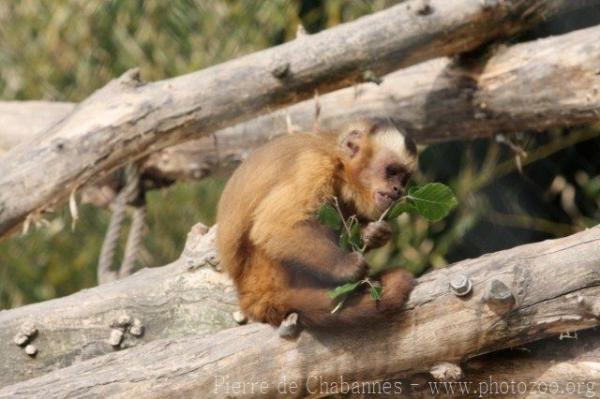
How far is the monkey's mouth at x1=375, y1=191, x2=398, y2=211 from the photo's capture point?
3822 mm

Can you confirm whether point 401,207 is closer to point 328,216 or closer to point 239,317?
point 328,216

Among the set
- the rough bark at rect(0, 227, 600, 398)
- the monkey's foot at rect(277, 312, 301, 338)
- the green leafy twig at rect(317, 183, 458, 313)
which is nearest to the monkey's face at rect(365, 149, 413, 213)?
Result: the green leafy twig at rect(317, 183, 458, 313)

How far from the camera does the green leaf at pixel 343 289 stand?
10.4 ft

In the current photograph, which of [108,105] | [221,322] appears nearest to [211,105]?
[108,105]

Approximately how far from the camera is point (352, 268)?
335 centimetres

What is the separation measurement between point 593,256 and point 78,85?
5.49 m

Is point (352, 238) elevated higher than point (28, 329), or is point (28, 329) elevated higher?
point (352, 238)

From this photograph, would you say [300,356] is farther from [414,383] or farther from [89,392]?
[89,392]

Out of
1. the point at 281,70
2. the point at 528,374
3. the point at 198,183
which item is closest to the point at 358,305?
the point at 528,374

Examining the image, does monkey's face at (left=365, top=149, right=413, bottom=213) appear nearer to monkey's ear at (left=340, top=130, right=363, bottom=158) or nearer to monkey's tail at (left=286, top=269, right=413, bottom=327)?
monkey's ear at (left=340, top=130, right=363, bottom=158)

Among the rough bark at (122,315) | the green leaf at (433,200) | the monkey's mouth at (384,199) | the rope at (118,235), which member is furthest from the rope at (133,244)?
the green leaf at (433,200)

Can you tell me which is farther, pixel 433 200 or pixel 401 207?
pixel 401 207

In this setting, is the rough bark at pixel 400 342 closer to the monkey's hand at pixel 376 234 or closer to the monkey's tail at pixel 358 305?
the monkey's tail at pixel 358 305

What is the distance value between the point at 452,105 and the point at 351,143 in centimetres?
129
